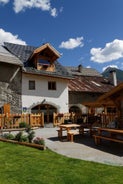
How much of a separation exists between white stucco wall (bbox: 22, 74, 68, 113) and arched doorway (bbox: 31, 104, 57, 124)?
0.50 meters

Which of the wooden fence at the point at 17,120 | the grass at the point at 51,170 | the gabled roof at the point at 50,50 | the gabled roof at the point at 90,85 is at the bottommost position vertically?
the grass at the point at 51,170

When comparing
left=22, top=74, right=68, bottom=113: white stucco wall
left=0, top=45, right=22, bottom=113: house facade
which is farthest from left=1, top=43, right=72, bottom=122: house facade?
left=0, top=45, right=22, bottom=113: house facade

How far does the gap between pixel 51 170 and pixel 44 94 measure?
18849 mm

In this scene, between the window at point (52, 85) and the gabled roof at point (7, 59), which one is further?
the window at point (52, 85)

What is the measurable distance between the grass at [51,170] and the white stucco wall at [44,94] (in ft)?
50.3

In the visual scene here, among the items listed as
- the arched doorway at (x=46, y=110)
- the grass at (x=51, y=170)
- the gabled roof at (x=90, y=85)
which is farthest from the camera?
the gabled roof at (x=90, y=85)

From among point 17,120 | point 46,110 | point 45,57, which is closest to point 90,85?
point 45,57

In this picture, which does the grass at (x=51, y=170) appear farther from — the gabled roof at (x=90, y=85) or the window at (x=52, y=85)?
the gabled roof at (x=90, y=85)

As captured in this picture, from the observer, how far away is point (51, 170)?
7598mm

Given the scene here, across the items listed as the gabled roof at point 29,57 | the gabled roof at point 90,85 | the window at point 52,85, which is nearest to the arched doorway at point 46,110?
the window at point 52,85

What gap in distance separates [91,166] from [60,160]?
1.35 metres

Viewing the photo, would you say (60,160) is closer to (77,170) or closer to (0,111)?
(77,170)

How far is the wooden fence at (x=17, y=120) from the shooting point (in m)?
19.5

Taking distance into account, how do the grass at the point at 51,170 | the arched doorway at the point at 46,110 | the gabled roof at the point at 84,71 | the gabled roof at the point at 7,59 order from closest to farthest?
1. the grass at the point at 51,170
2. the gabled roof at the point at 7,59
3. the arched doorway at the point at 46,110
4. the gabled roof at the point at 84,71
